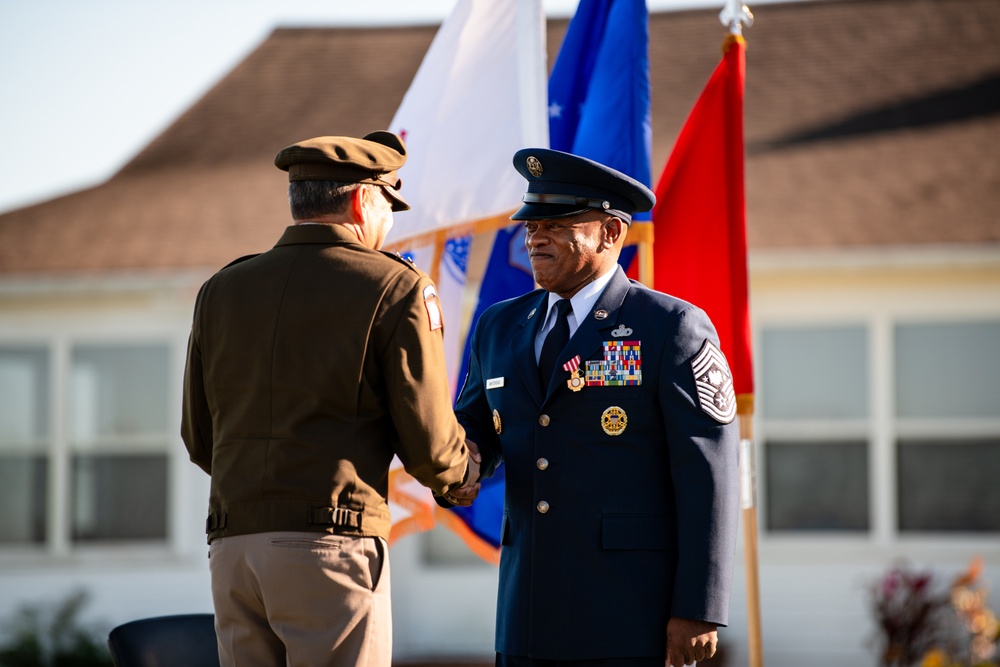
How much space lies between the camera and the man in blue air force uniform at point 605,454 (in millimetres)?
3076

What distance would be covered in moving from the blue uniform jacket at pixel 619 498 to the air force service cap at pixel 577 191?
24 centimetres

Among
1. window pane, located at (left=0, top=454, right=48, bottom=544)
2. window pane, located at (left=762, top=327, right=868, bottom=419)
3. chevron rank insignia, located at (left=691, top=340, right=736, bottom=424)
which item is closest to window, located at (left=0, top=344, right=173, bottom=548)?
window pane, located at (left=0, top=454, right=48, bottom=544)

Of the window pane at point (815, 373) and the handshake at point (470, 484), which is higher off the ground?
the window pane at point (815, 373)


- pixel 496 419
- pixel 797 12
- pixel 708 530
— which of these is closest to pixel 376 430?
pixel 496 419

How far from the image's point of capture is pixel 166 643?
3434 mm

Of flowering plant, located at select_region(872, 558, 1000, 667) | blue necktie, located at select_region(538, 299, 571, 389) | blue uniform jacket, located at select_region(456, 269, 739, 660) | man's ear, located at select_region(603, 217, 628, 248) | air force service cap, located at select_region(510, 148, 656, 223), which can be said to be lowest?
flowering plant, located at select_region(872, 558, 1000, 667)

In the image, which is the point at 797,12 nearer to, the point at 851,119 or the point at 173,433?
the point at 851,119

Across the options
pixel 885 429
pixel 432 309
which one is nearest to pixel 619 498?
pixel 432 309

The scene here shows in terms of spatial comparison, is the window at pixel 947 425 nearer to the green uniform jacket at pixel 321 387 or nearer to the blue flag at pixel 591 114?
the blue flag at pixel 591 114

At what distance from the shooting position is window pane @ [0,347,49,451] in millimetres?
10180

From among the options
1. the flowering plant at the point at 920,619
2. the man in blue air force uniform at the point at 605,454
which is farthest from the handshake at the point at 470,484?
the flowering plant at the point at 920,619

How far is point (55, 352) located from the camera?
32.8ft

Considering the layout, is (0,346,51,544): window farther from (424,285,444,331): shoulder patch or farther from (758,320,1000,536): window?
(424,285,444,331): shoulder patch

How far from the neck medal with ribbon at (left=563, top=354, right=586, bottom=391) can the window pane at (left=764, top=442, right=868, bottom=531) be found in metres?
6.38
